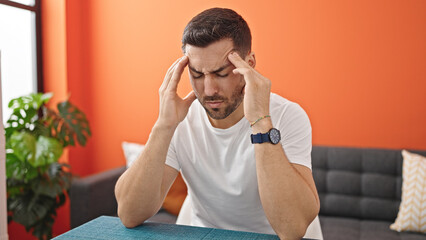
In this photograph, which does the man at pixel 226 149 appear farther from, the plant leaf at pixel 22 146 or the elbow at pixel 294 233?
the plant leaf at pixel 22 146

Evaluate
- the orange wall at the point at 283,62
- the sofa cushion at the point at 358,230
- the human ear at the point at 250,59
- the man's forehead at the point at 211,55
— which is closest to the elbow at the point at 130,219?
the man's forehead at the point at 211,55

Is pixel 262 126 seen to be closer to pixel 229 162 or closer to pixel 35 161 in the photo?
pixel 229 162

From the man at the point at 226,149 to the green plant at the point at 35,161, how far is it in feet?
4.74

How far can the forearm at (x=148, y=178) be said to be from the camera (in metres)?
1.31

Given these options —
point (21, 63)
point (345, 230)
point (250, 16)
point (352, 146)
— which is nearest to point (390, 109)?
point (352, 146)

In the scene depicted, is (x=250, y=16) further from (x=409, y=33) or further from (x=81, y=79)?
(x=81, y=79)

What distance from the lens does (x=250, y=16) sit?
10.3 ft

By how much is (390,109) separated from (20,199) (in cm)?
269

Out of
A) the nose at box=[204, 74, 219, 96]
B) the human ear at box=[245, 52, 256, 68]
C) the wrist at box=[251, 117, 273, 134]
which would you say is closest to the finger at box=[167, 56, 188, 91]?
the nose at box=[204, 74, 219, 96]

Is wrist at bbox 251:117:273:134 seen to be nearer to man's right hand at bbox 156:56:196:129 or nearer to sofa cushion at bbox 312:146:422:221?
man's right hand at bbox 156:56:196:129

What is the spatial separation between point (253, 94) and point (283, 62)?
74.3 inches

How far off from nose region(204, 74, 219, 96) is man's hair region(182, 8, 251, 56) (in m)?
0.11

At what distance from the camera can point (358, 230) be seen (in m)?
2.47

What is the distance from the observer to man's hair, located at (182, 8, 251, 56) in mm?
1287
